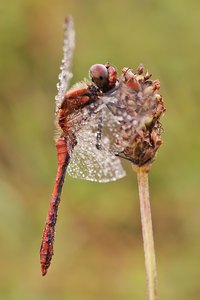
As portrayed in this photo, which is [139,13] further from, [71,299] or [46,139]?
[71,299]

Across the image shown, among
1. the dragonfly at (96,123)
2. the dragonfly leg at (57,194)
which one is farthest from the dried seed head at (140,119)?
the dragonfly leg at (57,194)

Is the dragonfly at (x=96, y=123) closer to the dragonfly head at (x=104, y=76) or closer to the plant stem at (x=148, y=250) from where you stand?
the dragonfly head at (x=104, y=76)

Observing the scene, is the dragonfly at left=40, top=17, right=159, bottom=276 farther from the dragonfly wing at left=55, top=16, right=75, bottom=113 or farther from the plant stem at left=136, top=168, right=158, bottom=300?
the plant stem at left=136, top=168, right=158, bottom=300

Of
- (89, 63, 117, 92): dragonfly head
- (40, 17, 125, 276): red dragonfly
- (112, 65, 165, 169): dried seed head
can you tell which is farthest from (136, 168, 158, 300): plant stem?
(89, 63, 117, 92): dragonfly head

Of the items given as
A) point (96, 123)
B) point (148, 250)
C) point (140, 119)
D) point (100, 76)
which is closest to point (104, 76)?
point (100, 76)
